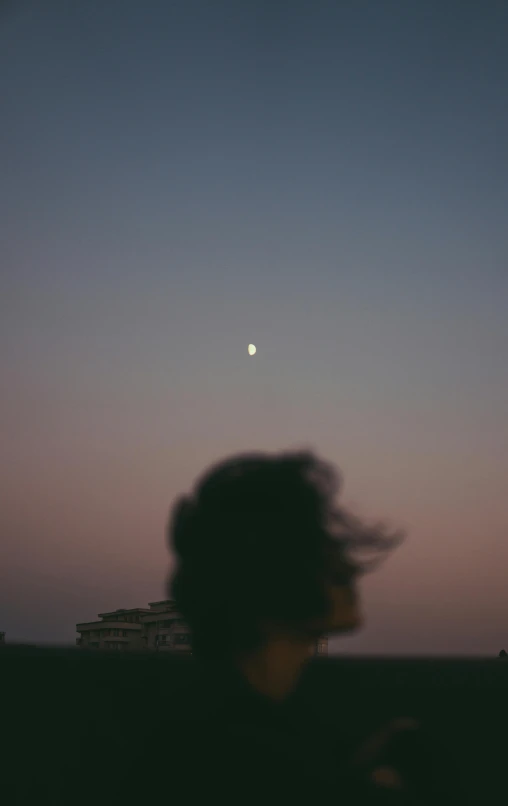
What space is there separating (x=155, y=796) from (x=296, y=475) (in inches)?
32.5

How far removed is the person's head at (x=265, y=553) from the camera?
72.5 inches

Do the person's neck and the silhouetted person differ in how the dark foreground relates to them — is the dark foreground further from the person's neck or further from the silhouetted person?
the person's neck

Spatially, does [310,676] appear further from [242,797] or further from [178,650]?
[242,797]

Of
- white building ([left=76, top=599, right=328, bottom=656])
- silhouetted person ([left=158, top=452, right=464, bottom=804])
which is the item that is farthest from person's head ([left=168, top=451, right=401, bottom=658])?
white building ([left=76, top=599, right=328, bottom=656])

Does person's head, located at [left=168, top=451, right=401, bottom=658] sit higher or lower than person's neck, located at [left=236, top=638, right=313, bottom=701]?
higher

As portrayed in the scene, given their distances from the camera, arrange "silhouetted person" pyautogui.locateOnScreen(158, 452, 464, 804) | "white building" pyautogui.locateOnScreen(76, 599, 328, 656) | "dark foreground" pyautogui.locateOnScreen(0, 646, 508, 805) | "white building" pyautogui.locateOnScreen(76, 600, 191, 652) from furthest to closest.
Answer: "white building" pyautogui.locateOnScreen(76, 600, 191, 652), "white building" pyautogui.locateOnScreen(76, 599, 328, 656), "dark foreground" pyautogui.locateOnScreen(0, 646, 508, 805), "silhouetted person" pyautogui.locateOnScreen(158, 452, 464, 804)

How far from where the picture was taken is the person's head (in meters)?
1.84

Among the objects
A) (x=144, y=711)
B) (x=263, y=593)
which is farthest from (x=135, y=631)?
(x=263, y=593)

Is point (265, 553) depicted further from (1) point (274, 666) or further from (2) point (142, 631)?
(2) point (142, 631)

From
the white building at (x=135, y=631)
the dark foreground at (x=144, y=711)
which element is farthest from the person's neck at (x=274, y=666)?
the white building at (x=135, y=631)

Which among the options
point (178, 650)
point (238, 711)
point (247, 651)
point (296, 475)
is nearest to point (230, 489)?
point (296, 475)

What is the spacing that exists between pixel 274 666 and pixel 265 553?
0.91ft

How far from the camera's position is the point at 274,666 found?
179 centimetres

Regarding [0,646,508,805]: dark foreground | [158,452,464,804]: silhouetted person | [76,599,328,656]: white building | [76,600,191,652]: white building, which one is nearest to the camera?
[158,452,464,804]: silhouetted person
